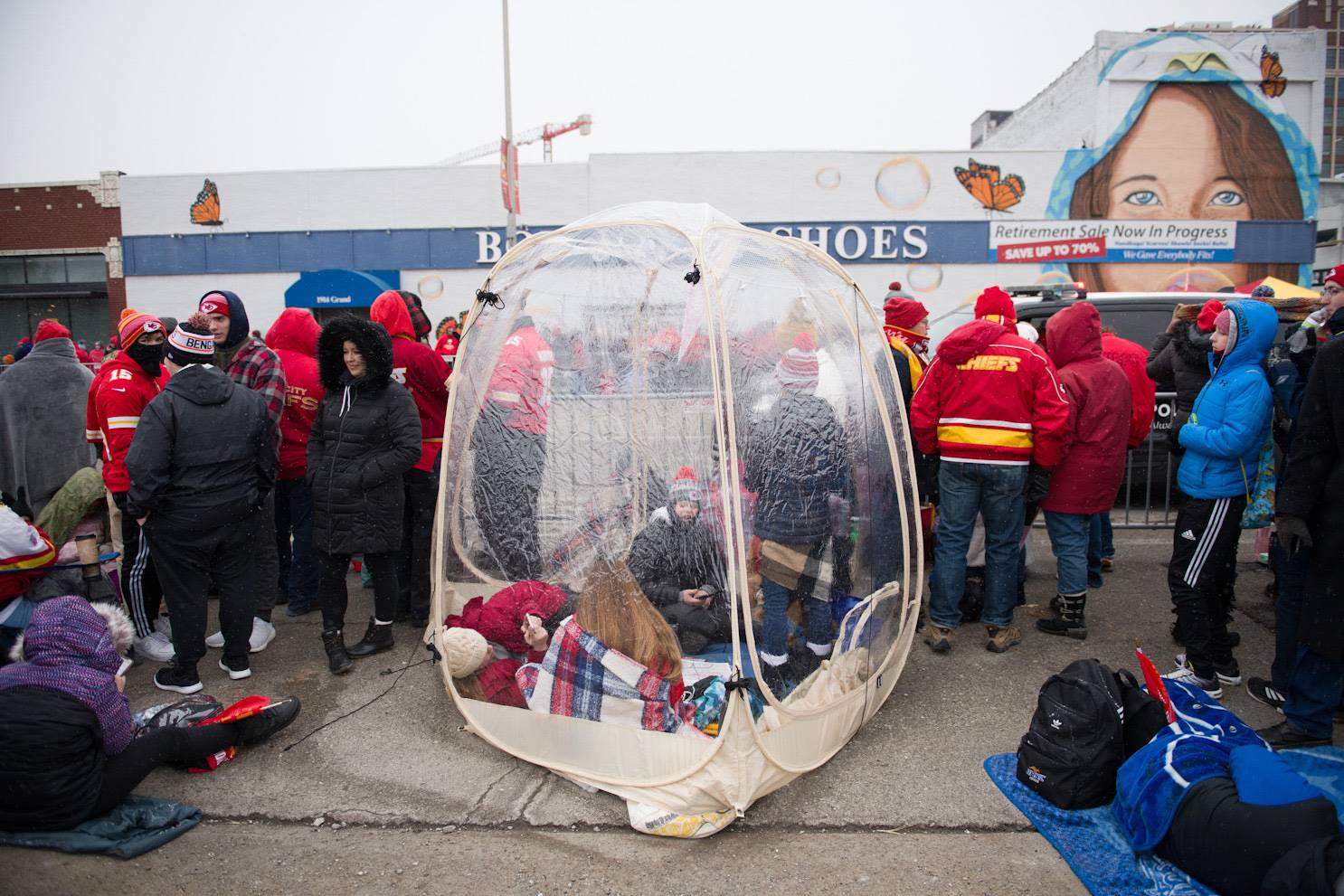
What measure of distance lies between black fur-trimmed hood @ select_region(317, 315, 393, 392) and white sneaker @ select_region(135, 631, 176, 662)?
1.78 m

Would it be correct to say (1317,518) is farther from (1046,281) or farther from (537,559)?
(1046,281)

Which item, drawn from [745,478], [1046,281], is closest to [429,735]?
[745,478]

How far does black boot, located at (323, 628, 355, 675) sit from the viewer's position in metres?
3.99

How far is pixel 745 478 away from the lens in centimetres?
294

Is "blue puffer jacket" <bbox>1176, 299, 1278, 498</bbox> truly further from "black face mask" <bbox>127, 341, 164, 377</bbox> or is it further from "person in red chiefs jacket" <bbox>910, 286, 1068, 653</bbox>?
"black face mask" <bbox>127, 341, 164, 377</bbox>

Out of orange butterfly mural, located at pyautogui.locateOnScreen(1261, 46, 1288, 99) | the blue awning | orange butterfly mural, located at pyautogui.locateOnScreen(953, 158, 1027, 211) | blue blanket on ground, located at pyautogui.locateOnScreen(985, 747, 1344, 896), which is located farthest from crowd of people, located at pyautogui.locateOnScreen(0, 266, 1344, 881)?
orange butterfly mural, located at pyautogui.locateOnScreen(1261, 46, 1288, 99)

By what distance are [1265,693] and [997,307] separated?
226cm

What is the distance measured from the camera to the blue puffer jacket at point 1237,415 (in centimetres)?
345

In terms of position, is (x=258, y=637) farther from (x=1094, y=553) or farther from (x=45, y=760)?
(x=1094, y=553)

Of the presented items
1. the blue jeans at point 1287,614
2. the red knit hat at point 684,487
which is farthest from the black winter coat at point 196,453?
the blue jeans at point 1287,614

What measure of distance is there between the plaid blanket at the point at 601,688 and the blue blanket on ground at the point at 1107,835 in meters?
1.26

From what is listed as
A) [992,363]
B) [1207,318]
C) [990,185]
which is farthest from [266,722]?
[990,185]

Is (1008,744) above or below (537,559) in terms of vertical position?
below

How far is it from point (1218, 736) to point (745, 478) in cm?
182
